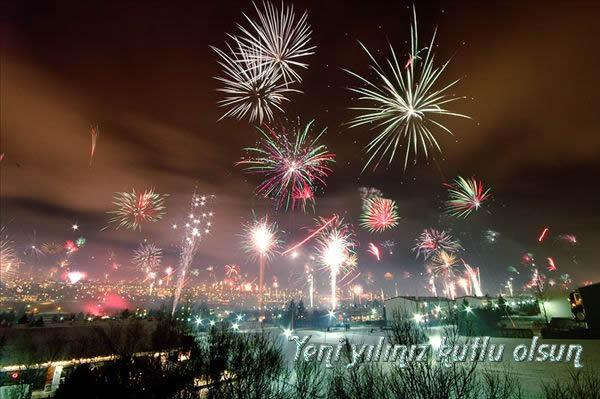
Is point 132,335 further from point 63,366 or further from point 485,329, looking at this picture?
point 485,329

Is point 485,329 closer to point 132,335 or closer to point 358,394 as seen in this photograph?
point 358,394

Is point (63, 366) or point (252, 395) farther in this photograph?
point (63, 366)

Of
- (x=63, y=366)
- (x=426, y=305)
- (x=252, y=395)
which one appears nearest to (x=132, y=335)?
(x=63, y=366)

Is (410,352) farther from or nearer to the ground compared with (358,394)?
farther from the ground

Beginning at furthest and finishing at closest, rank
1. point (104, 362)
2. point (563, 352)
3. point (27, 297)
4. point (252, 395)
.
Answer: point (27, 297), point (104, 362), point (563, 352), point (252, 395)

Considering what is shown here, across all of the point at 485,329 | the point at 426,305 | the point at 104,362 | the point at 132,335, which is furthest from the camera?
the point at 426,305

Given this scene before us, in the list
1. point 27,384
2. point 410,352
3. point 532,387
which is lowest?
point 27,384

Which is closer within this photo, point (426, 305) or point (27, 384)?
point (27, 384)

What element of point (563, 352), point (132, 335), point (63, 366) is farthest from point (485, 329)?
point (63, 366)

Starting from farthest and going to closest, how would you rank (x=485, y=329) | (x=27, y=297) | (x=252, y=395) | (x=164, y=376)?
(x=27, y=297)
(x=485, y=329)
(x=164, y=376)
(x=252, y=395)
